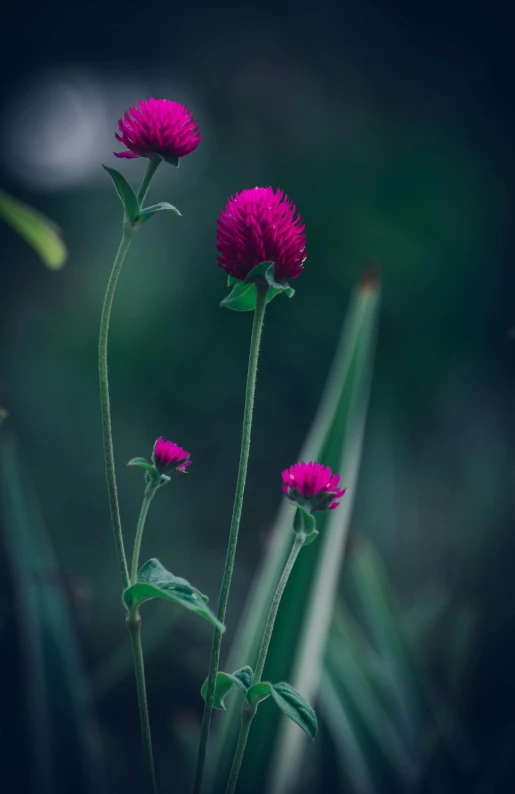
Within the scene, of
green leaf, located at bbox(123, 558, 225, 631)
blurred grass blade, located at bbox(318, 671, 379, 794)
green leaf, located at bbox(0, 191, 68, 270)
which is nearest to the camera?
green leaf, located at bbox(123, 558, 225, 631)

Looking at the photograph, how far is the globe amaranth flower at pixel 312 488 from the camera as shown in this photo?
0.87 feet

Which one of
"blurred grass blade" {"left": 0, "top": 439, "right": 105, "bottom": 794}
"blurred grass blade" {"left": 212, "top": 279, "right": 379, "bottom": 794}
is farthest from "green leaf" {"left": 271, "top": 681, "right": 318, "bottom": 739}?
"blurred grass blade" {"left": 0, "top": 439, "right": 105, "bottom": 794}

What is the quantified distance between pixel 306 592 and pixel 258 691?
0.19 metres

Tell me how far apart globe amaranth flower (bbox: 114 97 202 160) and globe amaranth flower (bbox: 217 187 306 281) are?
3cm

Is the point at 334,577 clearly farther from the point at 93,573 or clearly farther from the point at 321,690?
the point at 93,573

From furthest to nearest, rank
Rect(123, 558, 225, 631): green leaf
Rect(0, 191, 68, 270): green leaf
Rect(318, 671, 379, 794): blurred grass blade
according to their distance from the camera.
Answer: Rect(318, 671, 379, 794): blurred grass blade, Rect(0, 191, 68, 270): green leaf, Rect(123, 558, 225, 631): green leaf

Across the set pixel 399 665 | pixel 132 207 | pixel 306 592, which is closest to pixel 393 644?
pixel 399 665

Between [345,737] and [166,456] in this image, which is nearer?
[166,456]

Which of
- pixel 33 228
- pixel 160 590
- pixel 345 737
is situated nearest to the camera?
pixel 160 590

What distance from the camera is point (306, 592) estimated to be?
44 centimetres

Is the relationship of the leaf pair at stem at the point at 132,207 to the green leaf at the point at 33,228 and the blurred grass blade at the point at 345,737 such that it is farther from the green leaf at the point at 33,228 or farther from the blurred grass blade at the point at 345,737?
the blurred grass blade at the point at 345,737

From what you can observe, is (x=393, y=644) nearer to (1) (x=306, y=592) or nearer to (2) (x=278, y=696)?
(1) (x=306, y=592)

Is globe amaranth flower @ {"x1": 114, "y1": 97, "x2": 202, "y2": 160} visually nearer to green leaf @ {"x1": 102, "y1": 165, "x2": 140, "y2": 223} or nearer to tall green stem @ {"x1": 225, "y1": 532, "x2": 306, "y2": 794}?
green leaf @ {"x1": 102, "y1": 165, "x2": 140, "y2": 223}

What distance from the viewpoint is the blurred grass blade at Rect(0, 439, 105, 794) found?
1.54 ft
